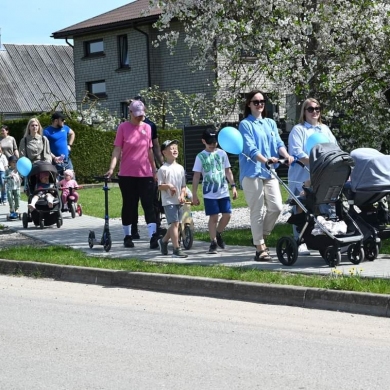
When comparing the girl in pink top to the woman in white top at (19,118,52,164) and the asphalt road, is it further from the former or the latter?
the woman in white top at (19,118,52,164)

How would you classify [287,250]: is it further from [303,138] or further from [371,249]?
[303,138]

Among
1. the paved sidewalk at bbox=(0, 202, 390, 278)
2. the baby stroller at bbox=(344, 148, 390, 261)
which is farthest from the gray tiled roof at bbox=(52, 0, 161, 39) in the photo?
the baby stroller at bbox=(344, 148, 390, 261)

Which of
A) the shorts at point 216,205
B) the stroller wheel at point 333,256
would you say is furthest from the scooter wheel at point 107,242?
the stroller wheel at point 333,256

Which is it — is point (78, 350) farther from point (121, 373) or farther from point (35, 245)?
point (35, 245)

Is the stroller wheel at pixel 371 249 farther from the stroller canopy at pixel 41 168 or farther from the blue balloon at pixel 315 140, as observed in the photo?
the stroller canopy at pixel 41 168

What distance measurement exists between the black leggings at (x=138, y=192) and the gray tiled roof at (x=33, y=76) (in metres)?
50.8

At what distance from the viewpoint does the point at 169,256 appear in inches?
519

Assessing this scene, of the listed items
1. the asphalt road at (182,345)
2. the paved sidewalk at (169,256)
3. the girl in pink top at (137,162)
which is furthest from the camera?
the girl in pink top at (137,162)

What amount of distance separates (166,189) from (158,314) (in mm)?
3879

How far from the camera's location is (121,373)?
6.91 meters

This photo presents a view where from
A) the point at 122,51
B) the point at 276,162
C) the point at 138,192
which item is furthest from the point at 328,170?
the point at 122,51

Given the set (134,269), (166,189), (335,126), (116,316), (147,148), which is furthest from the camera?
(335,126)

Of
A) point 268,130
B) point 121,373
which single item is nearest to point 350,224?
point 268,130

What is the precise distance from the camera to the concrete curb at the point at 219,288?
9203mm
